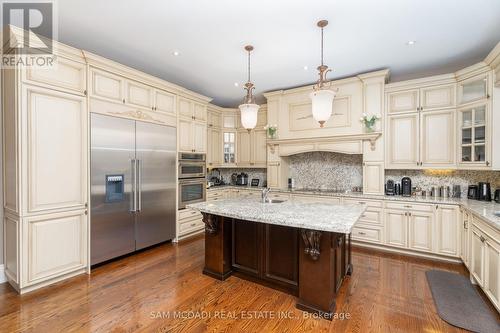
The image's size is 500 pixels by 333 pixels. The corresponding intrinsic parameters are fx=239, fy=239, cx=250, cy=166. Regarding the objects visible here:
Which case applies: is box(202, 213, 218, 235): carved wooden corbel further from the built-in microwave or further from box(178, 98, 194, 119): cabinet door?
box(178, 98, 194, 119): cabinet door

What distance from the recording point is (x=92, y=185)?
2.98 m

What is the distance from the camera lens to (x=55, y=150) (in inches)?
104

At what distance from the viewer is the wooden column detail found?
9.25 feet

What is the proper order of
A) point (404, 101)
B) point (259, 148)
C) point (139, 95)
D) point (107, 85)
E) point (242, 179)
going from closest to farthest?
point (107, 85) → point (139, 95) → point (404, 101) → point (259, 148) → point (242, 179)

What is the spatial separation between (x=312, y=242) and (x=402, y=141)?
2.71 meters

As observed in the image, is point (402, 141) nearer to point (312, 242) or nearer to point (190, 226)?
point (312, 242)

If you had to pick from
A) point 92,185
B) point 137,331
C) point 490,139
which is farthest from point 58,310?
point 490,139

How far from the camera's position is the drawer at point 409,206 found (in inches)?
135

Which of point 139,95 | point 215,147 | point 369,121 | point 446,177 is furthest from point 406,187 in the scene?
point 139,95

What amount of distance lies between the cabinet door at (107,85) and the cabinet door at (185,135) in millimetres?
1083

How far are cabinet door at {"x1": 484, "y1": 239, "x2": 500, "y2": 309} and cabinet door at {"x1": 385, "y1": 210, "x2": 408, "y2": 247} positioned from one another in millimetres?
1246

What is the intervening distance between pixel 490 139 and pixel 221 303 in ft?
12.2

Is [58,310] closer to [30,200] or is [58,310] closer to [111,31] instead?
[30,200]

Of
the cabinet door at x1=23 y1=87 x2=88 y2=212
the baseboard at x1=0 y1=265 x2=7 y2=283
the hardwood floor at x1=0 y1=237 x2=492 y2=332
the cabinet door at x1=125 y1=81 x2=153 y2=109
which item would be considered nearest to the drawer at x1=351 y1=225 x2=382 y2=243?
the hardwood floor at x1=0 y1=237 x2=492 y2=332
